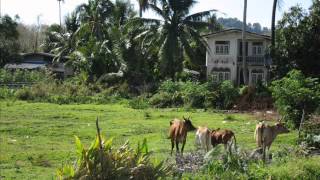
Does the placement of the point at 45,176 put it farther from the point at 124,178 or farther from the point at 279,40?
the point at 279,40

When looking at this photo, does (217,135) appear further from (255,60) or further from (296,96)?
(255,60)

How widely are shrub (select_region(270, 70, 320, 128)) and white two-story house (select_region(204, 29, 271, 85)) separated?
98.1ft

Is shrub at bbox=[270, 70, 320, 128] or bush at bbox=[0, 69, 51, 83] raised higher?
bush at bbox=[0, 69, 51, 83]

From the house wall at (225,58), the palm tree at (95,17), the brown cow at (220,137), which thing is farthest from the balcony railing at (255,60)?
the brown cow at (220,137)

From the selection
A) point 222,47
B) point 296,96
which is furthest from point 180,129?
point 222,47

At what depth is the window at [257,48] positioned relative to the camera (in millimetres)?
51312

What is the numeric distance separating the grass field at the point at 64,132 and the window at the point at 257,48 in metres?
21.6

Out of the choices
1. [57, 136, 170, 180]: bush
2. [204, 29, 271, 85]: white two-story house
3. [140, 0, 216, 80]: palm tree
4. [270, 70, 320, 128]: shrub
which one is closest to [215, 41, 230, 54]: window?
[204, 29, 271, 85]: white two-story house

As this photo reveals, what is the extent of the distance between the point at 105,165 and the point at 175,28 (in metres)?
35.7

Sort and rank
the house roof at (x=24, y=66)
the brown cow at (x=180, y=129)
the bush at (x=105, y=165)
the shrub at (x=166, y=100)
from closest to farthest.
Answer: the bush at (x=105, y=165) < the brown cow at (x=180, y=129) < the shrub at (x=166, y=100) < the house roof at (x=24, y=66)

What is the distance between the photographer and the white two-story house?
50.9 meters

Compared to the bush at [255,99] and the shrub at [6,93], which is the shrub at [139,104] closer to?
the bush at [255,99]

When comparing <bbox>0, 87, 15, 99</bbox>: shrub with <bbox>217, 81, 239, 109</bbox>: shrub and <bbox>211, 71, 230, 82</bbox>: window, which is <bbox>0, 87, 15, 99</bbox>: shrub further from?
<bbox>211, 71, 230, 82</bbox>: window

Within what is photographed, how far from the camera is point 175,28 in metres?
41.6
